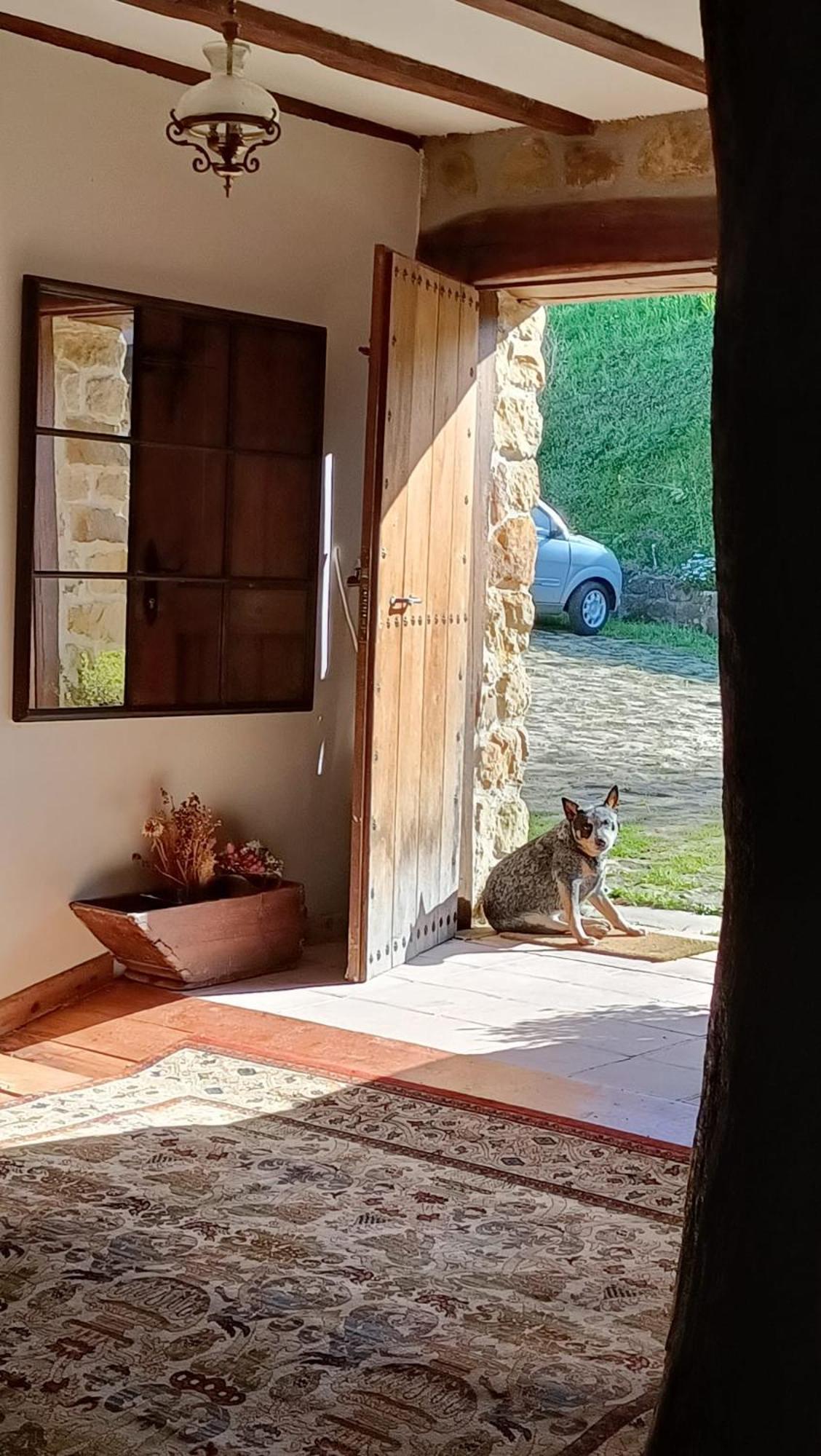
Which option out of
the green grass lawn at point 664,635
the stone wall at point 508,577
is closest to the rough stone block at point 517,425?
the stone wall at point 508,577

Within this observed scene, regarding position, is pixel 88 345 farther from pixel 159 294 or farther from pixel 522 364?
pixel 522 364

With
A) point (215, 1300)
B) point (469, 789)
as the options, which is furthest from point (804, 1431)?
point (469, 789)

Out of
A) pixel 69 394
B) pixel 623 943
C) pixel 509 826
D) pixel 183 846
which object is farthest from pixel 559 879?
pixel 69 394

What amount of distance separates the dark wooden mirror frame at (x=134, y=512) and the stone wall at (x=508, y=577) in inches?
29.5

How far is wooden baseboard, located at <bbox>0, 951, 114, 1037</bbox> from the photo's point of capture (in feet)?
16.1

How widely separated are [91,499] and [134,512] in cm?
16

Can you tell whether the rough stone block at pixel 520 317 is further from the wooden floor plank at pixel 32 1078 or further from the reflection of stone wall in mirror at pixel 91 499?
the wooden floor plank at pixel 32 1078

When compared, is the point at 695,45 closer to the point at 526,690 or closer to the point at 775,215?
the point at 526,690

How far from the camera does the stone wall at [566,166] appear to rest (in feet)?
17.9

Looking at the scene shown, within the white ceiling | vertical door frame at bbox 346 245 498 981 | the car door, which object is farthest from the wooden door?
the car door

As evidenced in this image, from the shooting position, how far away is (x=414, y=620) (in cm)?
568

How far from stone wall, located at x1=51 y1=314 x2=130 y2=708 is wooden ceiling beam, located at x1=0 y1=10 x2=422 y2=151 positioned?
2.50 ft

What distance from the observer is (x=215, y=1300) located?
114 inches

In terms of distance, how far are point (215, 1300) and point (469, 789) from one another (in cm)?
349
